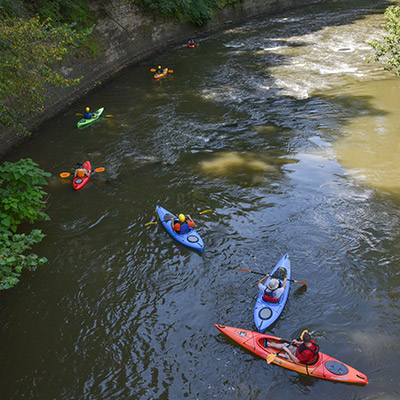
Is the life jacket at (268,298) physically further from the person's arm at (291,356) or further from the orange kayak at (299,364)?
the person's arm at (291,356)

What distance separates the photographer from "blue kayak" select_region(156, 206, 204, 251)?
10500 millimetres

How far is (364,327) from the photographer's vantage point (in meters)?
8.35

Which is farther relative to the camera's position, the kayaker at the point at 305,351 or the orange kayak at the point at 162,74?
the orange kayak at the point at 162,74

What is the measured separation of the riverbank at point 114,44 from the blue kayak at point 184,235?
26.7ft

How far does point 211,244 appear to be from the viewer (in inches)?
426

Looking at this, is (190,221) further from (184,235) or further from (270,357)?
(270,357)

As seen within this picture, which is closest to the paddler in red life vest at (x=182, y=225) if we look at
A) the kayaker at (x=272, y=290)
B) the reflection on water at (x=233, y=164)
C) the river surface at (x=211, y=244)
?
the river surface at (x=211, y=244)

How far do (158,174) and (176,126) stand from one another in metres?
3.90

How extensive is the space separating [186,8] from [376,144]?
66.7 ft

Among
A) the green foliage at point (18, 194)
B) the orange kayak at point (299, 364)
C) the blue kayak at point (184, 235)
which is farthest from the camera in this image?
the blue kayak at point (184, 235)

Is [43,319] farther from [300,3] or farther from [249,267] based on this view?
[300,3]

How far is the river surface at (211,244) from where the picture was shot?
784 cm

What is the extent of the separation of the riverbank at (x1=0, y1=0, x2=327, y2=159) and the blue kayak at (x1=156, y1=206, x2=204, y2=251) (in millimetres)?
8144

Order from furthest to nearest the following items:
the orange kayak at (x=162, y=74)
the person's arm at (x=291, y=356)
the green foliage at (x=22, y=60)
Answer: the orange kayak at (x=162, y=74) < the green foliage at (x=22, y=60) < the person's arm at (x=291, y=356)
